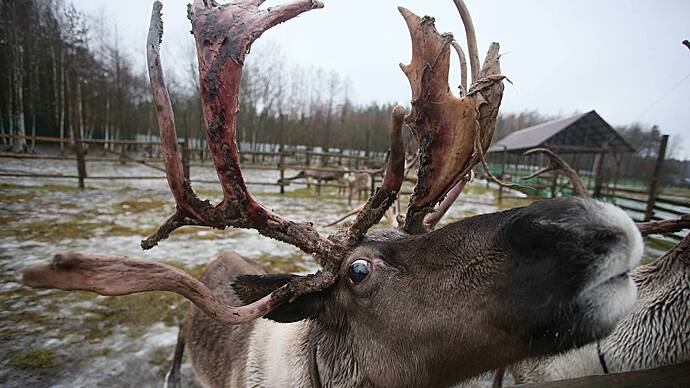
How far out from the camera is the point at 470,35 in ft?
5.19

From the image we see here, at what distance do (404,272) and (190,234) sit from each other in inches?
268

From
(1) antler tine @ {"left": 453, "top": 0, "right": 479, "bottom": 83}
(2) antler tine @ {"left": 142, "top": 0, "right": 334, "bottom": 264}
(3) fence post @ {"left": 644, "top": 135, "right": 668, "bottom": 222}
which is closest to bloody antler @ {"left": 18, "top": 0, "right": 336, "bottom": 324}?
(2) antler tine @ {"left": 142, "top": 0, "right": 334, "bottom": 264}

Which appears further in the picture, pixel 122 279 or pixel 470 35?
pixel 470 35

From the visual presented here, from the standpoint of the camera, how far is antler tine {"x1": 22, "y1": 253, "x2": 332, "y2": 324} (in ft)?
2.62

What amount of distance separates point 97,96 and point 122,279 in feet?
129

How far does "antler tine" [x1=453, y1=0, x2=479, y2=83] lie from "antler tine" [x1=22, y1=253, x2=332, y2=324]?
4.48 ft

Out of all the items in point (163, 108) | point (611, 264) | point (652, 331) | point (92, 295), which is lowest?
point (92, 295)

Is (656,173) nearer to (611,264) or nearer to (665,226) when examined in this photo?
(665,226)

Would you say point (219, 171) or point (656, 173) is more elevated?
point (656, 173)

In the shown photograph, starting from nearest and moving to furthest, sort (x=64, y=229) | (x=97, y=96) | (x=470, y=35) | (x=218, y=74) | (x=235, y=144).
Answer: (x=218, y=74) < (x=235, y=144) < (x=470, y=35) < (x=64, y=229) < (x=97, y=96)

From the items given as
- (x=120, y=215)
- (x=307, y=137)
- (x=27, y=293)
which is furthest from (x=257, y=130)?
(x=27, y=293)

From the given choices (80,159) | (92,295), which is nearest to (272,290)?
(92,295)

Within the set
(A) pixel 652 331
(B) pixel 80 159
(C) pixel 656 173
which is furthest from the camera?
(B) pixel 80 159

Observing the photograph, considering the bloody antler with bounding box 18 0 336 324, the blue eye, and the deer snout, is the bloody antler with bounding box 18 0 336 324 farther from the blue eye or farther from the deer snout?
the deer snout
